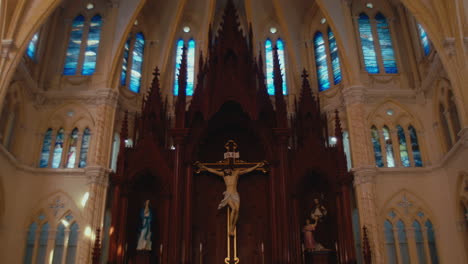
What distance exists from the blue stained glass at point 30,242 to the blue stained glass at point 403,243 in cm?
1313

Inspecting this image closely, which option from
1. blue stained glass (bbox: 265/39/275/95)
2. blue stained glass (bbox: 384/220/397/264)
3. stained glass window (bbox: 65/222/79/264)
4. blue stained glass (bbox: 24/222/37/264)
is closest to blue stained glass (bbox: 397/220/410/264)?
blue stained glass (bbox: 384/220/397/264)

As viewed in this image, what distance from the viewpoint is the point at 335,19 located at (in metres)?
20.9

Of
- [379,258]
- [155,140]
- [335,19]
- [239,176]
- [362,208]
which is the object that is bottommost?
[379,258]

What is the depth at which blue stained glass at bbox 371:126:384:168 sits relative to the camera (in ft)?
62.7

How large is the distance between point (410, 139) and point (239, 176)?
22.7 feet

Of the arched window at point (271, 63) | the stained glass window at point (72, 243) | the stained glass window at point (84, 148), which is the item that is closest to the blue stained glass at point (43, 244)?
the stained glass window at point (72, 243)

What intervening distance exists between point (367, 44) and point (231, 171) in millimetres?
8657

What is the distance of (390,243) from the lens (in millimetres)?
17922

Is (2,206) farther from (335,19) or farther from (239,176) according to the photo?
(335,19)

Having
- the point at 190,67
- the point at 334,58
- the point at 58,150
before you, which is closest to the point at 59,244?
the point at 58,150

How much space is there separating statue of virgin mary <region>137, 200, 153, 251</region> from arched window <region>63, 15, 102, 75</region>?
23.0 feet

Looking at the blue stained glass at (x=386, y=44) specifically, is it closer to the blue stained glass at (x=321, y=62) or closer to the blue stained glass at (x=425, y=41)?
the blue stained glass at (x=425, y=41)

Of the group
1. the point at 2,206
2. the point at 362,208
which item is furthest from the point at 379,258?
the point at 2,206

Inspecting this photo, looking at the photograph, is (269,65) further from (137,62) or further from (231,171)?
(231,171)
